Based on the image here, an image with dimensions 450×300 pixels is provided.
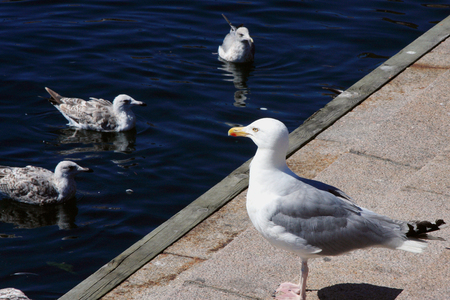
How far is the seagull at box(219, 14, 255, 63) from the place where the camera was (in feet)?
38.9

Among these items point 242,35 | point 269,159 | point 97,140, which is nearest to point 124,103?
point 97,140

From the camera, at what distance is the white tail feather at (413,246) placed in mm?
4148

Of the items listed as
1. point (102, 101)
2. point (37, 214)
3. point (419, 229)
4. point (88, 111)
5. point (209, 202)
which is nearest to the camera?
point (419, 229)

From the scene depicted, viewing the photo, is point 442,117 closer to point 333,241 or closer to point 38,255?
point 333,241

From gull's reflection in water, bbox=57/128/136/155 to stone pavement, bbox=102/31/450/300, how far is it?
149 inches

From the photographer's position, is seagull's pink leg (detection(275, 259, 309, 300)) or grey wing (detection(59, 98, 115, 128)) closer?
seagull's pink leg (detection(275, 259, 309, 300))

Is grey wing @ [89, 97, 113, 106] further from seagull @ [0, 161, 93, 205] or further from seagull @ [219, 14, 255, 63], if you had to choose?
seagull @ [219, 14, 255, 63]

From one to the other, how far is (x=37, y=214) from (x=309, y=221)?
4.85 meters

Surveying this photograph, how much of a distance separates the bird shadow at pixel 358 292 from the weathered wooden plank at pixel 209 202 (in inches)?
62.8

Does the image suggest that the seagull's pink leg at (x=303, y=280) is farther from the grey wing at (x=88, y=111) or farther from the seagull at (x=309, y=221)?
the grey wing at (x=88, y=111)

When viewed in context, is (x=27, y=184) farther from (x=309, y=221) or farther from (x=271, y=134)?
(x=309, y=221)

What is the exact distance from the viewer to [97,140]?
32.4ft

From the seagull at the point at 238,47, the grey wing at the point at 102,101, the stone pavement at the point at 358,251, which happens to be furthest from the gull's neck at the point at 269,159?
the seagull at the point at 238,47

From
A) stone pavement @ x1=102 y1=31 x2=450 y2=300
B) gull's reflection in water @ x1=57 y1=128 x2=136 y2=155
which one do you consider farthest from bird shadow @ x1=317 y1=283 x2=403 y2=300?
gull's reflection in water @ x1=57 y1=128 x2=136 y2=155
